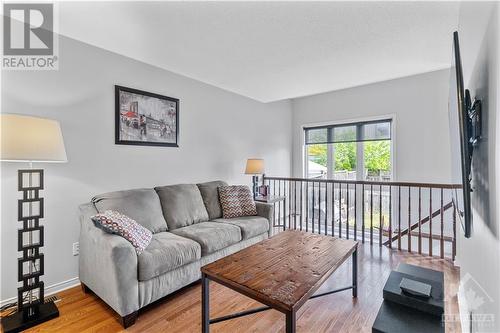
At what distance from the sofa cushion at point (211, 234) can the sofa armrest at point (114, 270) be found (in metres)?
0.66

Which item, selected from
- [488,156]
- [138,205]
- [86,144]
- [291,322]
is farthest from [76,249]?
[488,156]

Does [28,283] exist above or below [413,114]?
below

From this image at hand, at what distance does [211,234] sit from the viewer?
8.10 feet

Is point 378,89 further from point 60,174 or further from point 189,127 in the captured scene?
point 60,174

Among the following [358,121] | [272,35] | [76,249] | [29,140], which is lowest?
[76,249]

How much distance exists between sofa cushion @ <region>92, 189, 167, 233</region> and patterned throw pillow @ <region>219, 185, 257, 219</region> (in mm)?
852

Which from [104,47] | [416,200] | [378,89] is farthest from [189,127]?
[416,200]

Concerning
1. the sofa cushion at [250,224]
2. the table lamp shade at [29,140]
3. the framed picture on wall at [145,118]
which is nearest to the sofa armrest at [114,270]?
the table lamp shade at [29,140]

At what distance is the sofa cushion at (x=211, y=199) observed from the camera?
3.19 metres

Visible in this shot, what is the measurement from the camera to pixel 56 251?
229 centimetres

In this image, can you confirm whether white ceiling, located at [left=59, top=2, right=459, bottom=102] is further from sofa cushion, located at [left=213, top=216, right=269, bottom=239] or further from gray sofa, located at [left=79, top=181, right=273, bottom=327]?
sofa cushion, located at [left=213, top=216, right=269, bottom=239]

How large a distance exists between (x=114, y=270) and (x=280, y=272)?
3.83 feet

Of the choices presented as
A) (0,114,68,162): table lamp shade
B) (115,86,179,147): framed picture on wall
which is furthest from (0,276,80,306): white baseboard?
(115,86,179,147): framed picture on wall

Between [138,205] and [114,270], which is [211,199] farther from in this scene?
[114,270]
